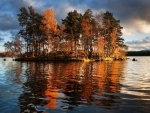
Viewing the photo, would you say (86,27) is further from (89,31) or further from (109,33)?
(109,33)

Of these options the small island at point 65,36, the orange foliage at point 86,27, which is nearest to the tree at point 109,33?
the small island at point 65,36

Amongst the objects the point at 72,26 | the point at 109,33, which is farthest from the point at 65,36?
the point at 109,33

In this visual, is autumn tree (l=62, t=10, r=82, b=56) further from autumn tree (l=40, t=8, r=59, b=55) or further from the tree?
the tree

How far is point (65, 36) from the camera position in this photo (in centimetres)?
8238

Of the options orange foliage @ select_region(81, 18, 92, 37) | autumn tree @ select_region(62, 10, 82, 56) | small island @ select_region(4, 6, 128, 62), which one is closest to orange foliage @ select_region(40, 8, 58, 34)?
small island @ select_region(4, 6, 128, 62)

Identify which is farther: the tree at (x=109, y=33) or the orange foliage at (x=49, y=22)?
the tree at (x=109, y=33)

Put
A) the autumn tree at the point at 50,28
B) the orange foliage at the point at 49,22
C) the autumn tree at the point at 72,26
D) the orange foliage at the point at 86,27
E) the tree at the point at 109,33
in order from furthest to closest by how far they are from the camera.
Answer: the tree at the point at 109,33 < the autumn tree at the point at 72,26 < the orange foliage at the point at 86,27 < the autumn tree at the point at 50,28 < the orange foliage at the point at 49,22

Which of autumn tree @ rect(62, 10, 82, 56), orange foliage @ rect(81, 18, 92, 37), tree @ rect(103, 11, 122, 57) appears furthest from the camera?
tree @ rect(103, 11, 122, 57)

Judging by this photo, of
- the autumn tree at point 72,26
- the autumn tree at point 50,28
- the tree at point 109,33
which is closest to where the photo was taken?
the autumn tree at point 50,28

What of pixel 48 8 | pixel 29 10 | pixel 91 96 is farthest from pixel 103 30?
pixel 91 96

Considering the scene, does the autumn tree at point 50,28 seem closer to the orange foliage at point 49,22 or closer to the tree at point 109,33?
the orange foliage at point 49,22

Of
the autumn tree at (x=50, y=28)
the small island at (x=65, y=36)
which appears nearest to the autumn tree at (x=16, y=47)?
the small island at (x=65, y=36)

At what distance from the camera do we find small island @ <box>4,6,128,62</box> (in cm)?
7331

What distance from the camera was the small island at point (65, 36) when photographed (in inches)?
2886
